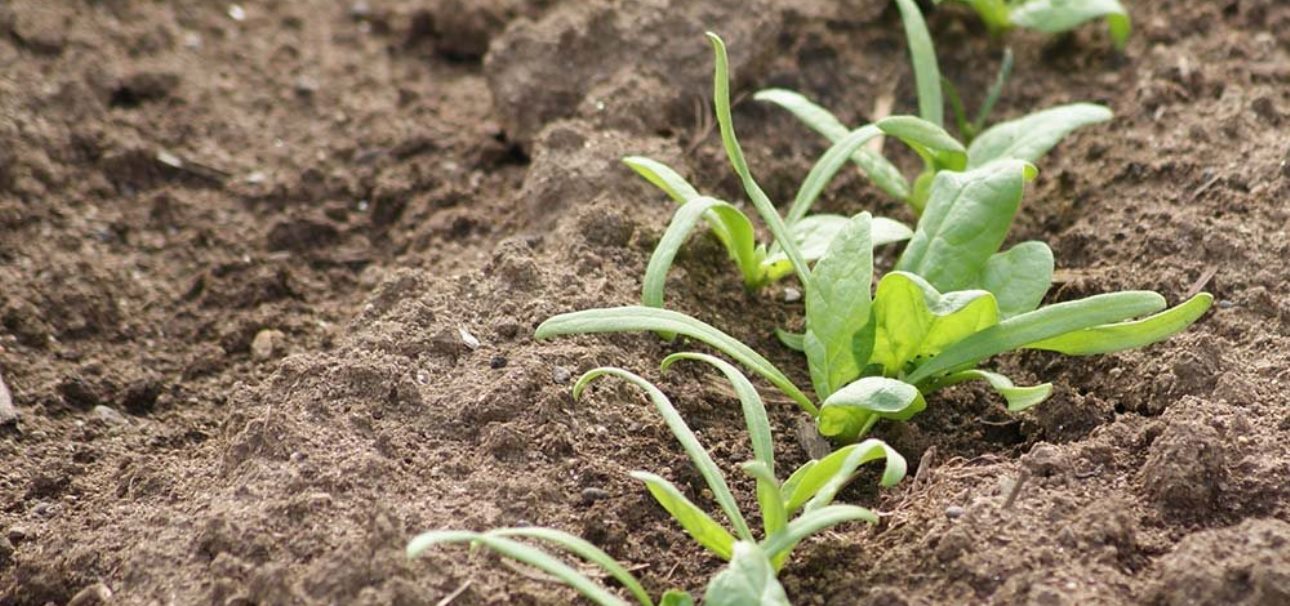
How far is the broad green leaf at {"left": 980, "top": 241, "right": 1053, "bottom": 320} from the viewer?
242cm

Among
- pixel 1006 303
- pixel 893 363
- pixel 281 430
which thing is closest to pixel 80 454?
pixel 281 430

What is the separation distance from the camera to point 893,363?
2.37 meters

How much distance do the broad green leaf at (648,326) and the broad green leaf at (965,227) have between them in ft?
1.02

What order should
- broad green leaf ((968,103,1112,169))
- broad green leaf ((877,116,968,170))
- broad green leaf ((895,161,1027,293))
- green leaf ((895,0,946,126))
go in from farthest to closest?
green leaf ((895,0,946,126)) → broad green leaf ((968,103,1112,169)) → broad green leaf ((877,116,968,170)) → broad green leaf ((895,161,1027,293))

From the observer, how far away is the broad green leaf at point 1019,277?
95.2 inches

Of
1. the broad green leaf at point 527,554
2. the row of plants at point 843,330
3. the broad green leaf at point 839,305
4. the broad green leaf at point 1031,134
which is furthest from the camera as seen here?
the broad green leaf at point 1031,134

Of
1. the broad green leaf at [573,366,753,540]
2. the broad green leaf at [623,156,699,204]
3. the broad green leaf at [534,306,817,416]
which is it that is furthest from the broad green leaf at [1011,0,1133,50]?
the broad green leaf at [573,366,753,540]

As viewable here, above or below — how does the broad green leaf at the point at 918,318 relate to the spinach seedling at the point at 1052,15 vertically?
below

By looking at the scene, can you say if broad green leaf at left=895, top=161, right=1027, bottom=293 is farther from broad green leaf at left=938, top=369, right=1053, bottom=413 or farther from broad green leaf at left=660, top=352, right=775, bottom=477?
broad green leaf at left=660, top=352, right=775, bottom=477

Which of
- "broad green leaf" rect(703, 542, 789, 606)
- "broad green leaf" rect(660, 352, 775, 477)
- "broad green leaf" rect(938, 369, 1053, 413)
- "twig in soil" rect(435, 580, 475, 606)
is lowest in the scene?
"twig in soil" rect(435, 580, 475, 606)

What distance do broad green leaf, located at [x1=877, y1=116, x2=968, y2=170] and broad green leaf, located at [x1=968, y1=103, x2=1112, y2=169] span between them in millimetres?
70

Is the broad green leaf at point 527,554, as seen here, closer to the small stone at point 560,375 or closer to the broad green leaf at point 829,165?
the small stone at point 560,375

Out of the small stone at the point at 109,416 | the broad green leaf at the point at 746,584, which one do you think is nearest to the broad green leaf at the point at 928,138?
the broad green leaf at the point at 746,584

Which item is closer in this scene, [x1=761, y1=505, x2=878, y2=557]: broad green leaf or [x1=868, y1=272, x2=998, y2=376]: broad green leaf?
[x1=761, y1=505, x2=878, y2=557]: broad green leaf
